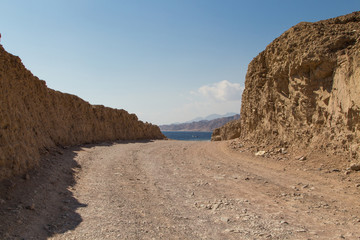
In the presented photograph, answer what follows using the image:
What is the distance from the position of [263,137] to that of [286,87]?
3.03m

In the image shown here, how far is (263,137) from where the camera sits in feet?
43.7

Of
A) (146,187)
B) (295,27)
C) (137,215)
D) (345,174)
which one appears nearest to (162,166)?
(146,187)

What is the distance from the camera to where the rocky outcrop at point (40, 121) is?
20.8ft

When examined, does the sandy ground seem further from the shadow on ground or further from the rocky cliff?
→ the rocky cliff

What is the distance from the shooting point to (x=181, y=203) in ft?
19.8

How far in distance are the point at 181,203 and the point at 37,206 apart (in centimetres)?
327

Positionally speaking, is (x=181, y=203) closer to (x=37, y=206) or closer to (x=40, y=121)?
(x=37, y=206)

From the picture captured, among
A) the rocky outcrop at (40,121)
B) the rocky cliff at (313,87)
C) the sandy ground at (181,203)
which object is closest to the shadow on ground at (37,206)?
the sandy ground at (181,203)

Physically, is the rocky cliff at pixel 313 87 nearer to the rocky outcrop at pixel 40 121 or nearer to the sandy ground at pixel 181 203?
the sandy ground at pixel 181 203

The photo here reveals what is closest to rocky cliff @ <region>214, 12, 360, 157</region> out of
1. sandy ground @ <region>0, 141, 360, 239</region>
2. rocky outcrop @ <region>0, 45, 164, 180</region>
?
sandy ground @ <region>0, 141, 360, 239</region>

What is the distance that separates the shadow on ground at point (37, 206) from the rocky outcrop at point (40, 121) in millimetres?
429

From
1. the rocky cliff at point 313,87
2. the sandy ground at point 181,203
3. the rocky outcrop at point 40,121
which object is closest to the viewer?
the sandy ground at point 181,203

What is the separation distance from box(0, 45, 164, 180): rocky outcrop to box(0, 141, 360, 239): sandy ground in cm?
73

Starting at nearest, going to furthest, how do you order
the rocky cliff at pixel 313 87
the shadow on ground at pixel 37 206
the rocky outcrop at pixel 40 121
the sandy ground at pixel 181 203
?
the shadow on ground at pixel 37 206, the sandy ground at pixel 181 203, the rocky outcrop at pixel 40 121, the rocky cliff at pixel 313 87
